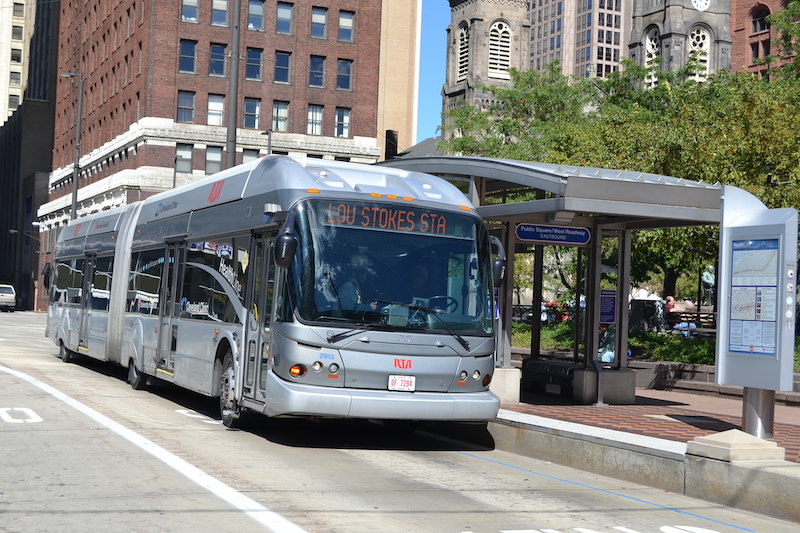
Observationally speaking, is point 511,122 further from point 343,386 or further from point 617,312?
point 343,386

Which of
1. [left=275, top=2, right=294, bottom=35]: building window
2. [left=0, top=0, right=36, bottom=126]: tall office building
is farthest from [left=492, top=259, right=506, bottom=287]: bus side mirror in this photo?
[left=0, top=0, right=36, bottom=126]: tall office building

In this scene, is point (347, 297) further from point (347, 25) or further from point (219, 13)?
point (347, 25)

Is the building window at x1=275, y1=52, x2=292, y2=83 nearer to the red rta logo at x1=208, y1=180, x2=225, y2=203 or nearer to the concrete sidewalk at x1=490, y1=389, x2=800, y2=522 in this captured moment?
the concrete sidewalk at x1=490, y1=389, x2=800, y2=522

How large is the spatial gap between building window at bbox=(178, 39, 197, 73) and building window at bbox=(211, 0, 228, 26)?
192 cm

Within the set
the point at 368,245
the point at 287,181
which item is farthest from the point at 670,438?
the point at 287,181

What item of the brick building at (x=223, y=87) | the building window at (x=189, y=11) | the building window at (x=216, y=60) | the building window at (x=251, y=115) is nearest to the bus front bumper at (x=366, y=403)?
the brick building at (x=223, y=87)

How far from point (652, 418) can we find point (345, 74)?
193 ft

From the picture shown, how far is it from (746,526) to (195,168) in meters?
60.9

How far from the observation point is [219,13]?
68562mm

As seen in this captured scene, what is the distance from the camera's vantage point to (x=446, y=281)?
12172mm

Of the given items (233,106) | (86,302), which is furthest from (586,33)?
(86,302)

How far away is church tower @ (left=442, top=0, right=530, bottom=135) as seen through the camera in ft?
449

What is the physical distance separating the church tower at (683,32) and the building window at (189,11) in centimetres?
6627

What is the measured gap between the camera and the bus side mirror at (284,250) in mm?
11289
